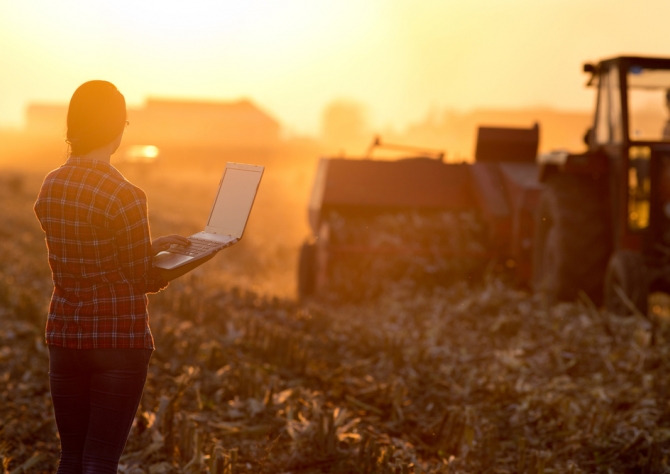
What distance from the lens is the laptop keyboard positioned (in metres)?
2.68

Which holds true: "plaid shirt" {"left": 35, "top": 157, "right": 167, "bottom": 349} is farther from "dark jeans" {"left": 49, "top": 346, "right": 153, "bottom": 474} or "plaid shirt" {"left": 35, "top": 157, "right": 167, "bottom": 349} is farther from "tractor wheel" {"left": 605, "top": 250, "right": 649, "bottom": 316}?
"tractor wheel" {"left": 605, "top": 250, "right": 649, "bottom": 316}

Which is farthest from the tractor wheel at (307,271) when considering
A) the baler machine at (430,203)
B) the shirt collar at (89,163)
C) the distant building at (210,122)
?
the distant building at (210,122)

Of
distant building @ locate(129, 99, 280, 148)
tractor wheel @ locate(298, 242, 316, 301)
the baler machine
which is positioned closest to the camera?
the baler machine

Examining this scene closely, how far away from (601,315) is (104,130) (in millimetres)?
5306

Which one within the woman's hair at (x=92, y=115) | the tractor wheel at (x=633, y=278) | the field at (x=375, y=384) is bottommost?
the field at (x=375, y=384)

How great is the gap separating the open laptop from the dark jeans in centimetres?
42

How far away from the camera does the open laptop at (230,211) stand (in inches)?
110

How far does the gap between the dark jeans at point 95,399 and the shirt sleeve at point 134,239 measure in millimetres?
253

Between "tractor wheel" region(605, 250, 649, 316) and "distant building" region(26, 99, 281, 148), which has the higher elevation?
"distant building" region(26, 99, 281, 148)

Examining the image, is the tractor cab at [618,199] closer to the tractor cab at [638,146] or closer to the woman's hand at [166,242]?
the tractor cab at [638,146]

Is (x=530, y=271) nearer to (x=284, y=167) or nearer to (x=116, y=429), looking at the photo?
(x=116, y=429)

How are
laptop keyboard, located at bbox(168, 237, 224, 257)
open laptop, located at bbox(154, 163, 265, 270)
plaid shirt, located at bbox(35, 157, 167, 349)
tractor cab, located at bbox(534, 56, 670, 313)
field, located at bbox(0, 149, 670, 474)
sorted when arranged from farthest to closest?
tractor cab, located at bbox(534, 56, 670, 313) → field, located at bbox(0, 149, 670, 474) → open laptop, located at bbox(154, 163, 265, 270) → laptop keyboard, located at bbox(168, 237, 224, 257) → plaid shirt, located at bbox(35, 157, 167, 349)

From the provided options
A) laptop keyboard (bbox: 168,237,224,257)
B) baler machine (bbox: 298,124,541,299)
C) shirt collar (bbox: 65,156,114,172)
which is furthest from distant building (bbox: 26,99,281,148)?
shirt collar (bbox: 65,156,114,172)

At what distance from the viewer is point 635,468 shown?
4.15m
